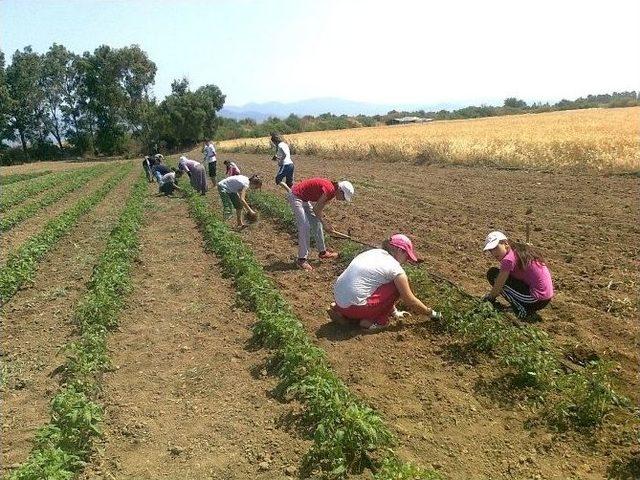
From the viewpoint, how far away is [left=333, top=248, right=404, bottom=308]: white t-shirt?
18.5 feet

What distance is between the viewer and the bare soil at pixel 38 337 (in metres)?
4.80

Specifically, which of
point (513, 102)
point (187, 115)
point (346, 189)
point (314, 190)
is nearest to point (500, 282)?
point (346, 189)

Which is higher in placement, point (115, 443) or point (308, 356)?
point (308, 356)

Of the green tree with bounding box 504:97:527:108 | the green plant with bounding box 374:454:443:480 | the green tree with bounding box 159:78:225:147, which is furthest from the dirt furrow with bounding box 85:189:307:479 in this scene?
the green tree with bounding box 504:97:527:108

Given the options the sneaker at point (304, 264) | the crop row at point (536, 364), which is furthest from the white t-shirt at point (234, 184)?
the crop row at point (536, 364)

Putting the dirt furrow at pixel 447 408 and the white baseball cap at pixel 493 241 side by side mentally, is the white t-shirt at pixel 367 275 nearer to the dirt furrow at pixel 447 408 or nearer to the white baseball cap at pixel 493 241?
the dirt furrow at pixel 447 408

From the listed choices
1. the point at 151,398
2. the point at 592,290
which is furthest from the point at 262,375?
the point at 592,290

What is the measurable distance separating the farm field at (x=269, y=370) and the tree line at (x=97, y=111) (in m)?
52.2

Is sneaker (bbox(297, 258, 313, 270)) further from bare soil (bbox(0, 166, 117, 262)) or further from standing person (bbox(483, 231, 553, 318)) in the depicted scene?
bare soil (bbox(0, 166, 117, 262))

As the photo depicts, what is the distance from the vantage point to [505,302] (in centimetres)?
659

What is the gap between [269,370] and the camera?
5422 mm

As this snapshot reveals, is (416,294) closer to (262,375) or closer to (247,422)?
(262,375)

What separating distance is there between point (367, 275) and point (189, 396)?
7.23 ft

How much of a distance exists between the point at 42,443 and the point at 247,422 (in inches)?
63.4
